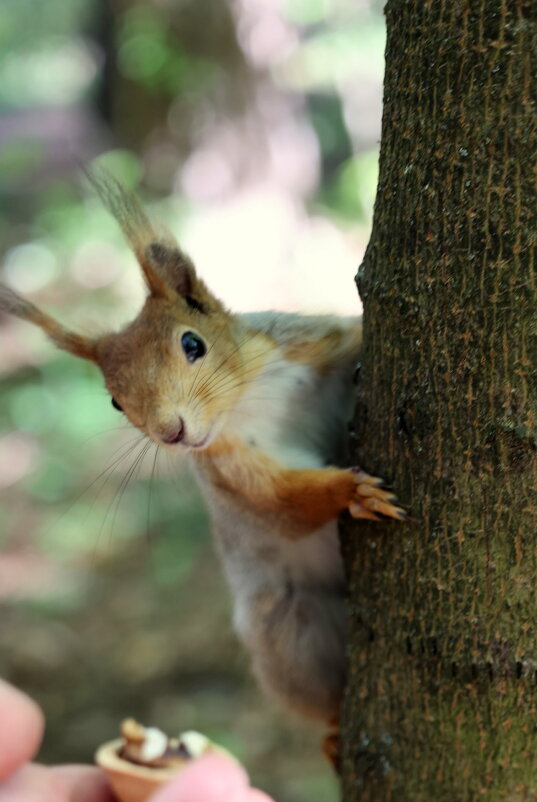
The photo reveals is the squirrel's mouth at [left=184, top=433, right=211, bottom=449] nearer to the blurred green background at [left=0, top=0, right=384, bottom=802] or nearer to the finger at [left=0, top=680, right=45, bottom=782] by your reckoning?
the finger at [left=0, top=680, right=45, bottom=782]

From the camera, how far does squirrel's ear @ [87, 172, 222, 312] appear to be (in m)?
1.31

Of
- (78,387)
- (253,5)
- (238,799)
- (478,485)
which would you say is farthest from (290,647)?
(253,5)

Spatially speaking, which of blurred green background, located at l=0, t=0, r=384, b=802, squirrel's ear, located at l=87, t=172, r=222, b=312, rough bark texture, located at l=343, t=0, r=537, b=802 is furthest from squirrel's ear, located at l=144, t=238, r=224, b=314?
blurred green background, located at l=0, t=0, r=384, b=802

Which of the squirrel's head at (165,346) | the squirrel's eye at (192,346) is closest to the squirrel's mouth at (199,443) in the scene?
the squirrel's head at (165,346)

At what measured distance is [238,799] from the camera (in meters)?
0.66

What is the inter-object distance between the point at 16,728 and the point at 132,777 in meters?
0.24

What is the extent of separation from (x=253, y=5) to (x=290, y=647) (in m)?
4.03

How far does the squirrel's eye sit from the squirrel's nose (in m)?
0.13

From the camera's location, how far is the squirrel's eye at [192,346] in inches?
54.2

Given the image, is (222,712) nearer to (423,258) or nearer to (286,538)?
(286,538)

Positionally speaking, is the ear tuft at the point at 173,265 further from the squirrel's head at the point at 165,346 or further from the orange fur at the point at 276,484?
the orange fur at the point at 276,484

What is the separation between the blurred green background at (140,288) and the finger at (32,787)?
1698 millimetres

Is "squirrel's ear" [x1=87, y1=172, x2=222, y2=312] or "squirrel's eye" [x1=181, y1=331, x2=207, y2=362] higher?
"squirrel's ear" [x1=87, y1=172, x2=222, y2=312]

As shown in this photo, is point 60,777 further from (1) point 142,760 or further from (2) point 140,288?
(2) point 140,288
